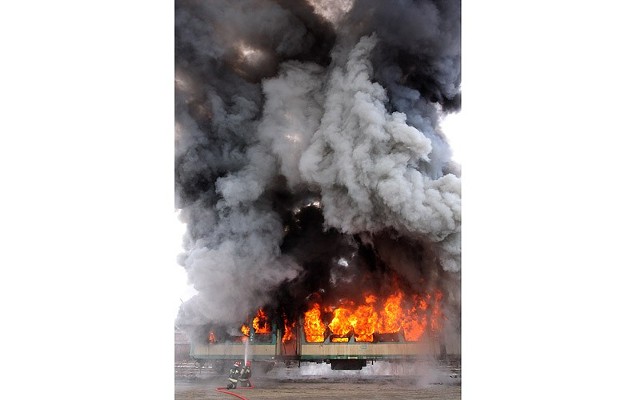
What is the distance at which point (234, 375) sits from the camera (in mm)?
5285

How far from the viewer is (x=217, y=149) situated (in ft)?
17.5

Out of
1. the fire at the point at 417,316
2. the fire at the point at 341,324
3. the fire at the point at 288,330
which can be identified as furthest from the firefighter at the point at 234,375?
the fire at the point at 417,316

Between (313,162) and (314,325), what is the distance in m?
1.57

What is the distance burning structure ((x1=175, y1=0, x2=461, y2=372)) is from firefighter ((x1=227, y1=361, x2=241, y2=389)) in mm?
163

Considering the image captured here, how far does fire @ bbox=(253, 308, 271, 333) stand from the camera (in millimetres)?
5320

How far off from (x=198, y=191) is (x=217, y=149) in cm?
43

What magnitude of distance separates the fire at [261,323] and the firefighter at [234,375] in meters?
0.36

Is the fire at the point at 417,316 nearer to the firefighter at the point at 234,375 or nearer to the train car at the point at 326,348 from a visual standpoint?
the train car at the point at 326,348

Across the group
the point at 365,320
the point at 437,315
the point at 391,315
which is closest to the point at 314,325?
the point at 365,320

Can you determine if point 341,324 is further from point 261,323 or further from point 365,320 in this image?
point 261,323
